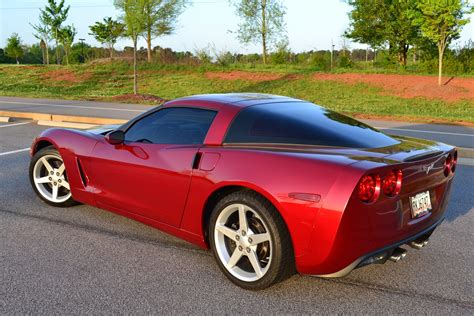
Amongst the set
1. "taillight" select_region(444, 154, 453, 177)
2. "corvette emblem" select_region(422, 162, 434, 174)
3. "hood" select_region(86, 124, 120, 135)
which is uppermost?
"hood" select_region(86, 124, 120, 135)

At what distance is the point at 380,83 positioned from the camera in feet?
91.6

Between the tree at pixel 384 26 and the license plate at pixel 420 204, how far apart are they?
36602 mm

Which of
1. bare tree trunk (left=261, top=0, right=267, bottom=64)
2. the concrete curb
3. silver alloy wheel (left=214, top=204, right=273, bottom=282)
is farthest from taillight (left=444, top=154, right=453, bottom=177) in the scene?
bare tree trunk (left=261, top=0, right=267, bottom=64)

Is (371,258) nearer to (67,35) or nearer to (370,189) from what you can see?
(370,189)

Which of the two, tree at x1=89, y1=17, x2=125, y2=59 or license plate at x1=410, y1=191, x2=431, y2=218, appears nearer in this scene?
license plate at x1=410, y1=191, x2=431, y2=218

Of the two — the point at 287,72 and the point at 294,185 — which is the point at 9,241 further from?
the point at 287,72

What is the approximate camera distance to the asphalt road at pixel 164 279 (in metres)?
3.08

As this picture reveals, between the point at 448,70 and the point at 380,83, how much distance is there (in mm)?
5047

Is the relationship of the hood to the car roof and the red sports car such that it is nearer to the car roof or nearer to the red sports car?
the red sports car

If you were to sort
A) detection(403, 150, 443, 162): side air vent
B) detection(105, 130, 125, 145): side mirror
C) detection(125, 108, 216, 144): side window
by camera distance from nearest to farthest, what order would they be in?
detection(403, 150, 443, 162): side air vent → detection(125, 108, 216, 144): side window → detection(105, 130, 125, 145): side mirror

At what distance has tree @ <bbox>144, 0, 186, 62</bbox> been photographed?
24.2 m

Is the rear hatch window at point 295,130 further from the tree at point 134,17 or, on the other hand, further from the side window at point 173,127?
the tree at point 134,17

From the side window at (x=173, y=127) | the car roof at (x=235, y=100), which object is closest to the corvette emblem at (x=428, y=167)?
the car roof at (x=235, y=100)

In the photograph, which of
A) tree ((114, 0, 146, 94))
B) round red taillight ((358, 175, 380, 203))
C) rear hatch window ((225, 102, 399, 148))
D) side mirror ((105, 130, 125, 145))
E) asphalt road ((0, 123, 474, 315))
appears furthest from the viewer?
tree ((114, 0, 146, 94))
